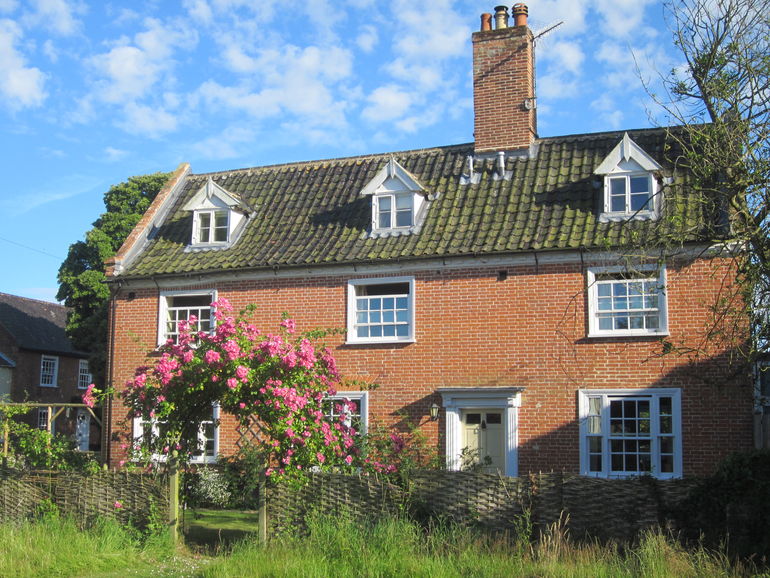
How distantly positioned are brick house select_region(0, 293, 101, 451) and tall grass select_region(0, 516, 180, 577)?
2742 centimetres

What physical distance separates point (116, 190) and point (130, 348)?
1444 cm

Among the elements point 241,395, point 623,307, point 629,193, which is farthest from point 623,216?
point 241,395

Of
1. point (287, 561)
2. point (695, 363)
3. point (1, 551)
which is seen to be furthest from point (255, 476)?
point (695, 363)

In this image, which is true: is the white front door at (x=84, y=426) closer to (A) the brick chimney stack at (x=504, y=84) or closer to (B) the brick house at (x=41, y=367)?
(B) the brick house at (x=41, y=367)

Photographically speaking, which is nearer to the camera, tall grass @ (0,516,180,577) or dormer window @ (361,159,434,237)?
tall grass @ (0,516,180,577)

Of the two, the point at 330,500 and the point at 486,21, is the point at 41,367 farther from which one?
the point at 330,500

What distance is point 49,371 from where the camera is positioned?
142ft

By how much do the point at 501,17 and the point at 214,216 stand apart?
929cm

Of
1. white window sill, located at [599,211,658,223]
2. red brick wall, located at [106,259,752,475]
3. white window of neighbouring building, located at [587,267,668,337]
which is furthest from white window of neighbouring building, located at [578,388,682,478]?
white window sill, located at [599,211,658,223]

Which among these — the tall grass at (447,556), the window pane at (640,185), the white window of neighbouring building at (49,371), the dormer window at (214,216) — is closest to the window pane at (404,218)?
the dormer window at (214,216)

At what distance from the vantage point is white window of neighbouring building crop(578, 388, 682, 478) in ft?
58.7

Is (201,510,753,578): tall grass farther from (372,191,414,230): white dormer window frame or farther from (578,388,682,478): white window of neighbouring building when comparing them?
(372,191,414,230): white dormer window frame

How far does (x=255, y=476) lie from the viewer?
44.7 feet

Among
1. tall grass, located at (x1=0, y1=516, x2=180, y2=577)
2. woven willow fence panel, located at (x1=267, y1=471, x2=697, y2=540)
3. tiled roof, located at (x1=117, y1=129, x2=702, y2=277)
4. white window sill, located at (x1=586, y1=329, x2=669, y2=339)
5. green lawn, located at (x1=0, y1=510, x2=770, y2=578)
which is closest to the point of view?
green lawn, located at (x1=0, y1=510, x2=770, y2=578)
